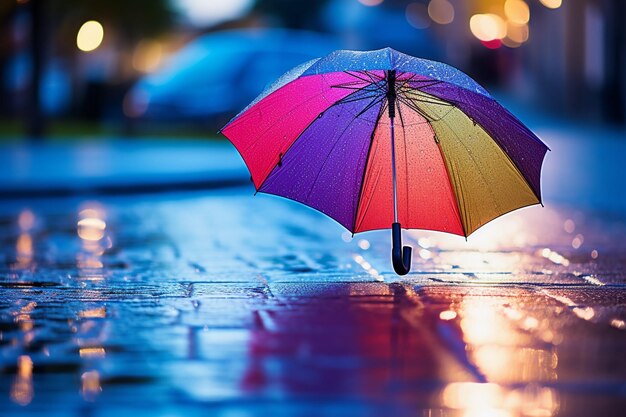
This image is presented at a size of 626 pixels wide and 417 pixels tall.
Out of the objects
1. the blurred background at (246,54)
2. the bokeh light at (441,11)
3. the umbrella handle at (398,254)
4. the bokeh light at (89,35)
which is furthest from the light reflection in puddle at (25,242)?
the bokeh light at (441,11)

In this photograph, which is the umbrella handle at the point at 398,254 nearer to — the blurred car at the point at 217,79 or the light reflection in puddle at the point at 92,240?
the light reflection in puddle at the point at 92,240

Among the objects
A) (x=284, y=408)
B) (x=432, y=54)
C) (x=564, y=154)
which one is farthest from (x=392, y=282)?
(x=432, y=54)

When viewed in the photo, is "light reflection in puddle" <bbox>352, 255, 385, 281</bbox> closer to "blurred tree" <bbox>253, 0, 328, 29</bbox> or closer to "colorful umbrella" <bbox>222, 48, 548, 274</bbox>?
"colorful umbrella" <bbox>222, 48, 548, 274</bbox>

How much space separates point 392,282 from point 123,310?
5.88 feet

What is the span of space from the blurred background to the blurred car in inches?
1.0

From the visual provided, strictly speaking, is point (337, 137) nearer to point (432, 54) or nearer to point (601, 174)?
point (601, 174)

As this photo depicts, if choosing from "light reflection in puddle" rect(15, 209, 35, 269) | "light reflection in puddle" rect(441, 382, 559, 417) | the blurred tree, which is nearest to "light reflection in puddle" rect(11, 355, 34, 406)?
"light reflection in puddle" rect(441, 382, 559, 417)

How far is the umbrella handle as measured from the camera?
25.2 ft

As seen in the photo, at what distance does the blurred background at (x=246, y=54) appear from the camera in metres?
26.3

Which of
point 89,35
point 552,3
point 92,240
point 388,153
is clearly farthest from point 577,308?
point 552,3

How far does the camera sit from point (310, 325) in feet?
21.1

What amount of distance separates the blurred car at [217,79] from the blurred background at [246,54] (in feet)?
0.08

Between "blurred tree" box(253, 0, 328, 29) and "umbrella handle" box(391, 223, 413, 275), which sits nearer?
"umbrella handle" box(391, 223, 413, 275)

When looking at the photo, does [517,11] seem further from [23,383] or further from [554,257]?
[23,383]
